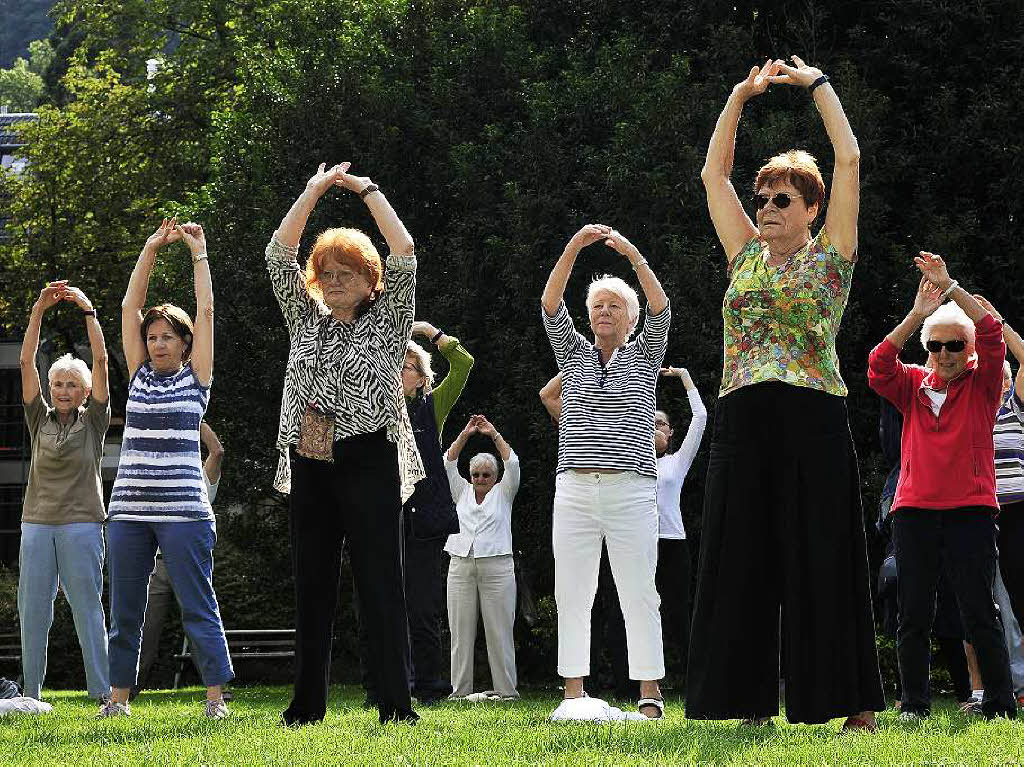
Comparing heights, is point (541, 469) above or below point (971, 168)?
below

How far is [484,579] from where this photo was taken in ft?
40.2

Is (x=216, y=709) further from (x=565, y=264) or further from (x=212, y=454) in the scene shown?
(x=212, y=454)

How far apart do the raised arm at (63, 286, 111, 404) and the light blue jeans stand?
889mm

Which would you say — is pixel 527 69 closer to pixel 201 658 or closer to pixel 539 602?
pixel 539 602

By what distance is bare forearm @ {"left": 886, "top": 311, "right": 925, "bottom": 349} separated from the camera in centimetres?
699

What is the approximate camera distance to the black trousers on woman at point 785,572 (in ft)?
18.9

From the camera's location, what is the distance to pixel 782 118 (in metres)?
14.8

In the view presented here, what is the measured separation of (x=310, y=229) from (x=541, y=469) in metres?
4.09

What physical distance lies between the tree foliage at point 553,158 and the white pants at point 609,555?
6.41m

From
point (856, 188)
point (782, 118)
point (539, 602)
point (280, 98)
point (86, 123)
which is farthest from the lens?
point (86, 123)

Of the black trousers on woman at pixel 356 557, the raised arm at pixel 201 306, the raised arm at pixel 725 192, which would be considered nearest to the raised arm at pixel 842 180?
the raised arm at pixel 725 192

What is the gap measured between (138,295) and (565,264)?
2.41 metres

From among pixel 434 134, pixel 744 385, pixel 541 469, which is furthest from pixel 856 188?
pixel 434 134

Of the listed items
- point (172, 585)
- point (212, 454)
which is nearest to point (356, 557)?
point (172, 585)
